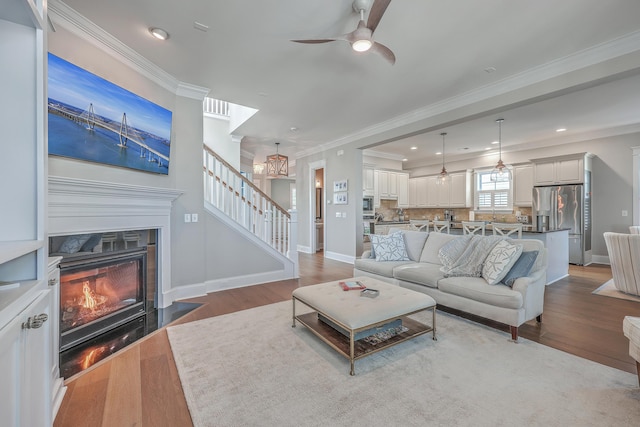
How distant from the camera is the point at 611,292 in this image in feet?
12.8

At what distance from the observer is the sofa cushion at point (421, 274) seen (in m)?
3.12

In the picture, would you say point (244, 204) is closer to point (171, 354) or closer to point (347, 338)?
point (171, 354)

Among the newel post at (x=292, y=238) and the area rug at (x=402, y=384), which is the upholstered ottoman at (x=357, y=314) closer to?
the area rug at (x=402, y=384)

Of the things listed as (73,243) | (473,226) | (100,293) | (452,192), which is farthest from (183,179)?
(452,192)

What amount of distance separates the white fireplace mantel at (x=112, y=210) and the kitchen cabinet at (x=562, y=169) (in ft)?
25.2

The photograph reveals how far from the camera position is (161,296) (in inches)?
131

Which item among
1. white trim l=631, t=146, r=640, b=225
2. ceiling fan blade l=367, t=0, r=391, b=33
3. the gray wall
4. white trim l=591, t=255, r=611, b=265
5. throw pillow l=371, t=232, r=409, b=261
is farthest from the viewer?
white trim l=591, t=255, r=611, b=265

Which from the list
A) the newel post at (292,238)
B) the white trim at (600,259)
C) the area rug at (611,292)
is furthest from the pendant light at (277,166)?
the white trim at (600,259)

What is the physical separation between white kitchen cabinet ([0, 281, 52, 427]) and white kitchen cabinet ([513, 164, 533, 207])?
28.0 feet

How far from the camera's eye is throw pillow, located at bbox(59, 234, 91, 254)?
2399 mm

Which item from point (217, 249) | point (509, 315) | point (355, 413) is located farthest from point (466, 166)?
point (355, 413)

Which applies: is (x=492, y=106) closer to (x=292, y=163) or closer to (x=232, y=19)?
(x=232, y=19)

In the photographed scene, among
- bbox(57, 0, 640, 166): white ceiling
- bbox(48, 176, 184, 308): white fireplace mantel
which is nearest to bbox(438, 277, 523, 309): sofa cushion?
bbox(57, 0, 640, 166): white ceiling

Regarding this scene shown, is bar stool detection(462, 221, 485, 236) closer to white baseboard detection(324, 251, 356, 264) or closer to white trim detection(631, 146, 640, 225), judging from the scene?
white baseboard detection(324, 251, 356, 264)
